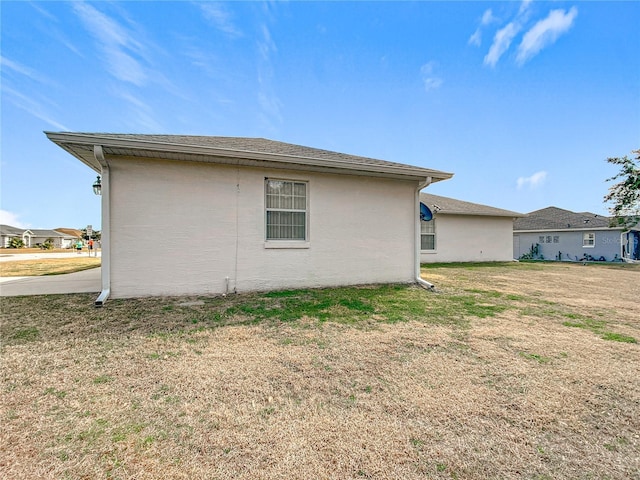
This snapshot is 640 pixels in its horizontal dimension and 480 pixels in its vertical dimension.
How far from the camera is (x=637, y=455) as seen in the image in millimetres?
1798

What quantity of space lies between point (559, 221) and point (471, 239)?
45.3 ft

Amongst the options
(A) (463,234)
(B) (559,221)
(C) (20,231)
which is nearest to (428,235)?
(A) (463,234)

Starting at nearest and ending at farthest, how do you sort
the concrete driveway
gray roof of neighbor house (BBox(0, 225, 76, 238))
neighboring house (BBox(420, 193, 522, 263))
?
the concrete driveway
neighboring house (BBox(420, 193, 522, 263))
gray roof of neighbor house (BBox(0, 225, 76, 238))

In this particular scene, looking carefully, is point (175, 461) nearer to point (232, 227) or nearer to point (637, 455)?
point (637, 455)

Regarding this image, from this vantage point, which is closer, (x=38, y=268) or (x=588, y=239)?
(x=38, y=268)

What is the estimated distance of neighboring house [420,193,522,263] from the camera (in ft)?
49.5

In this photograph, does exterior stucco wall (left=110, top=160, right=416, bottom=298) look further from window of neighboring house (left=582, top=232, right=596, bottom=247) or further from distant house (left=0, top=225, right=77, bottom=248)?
distant house (left=0, top=225, right=77, bottom=248)

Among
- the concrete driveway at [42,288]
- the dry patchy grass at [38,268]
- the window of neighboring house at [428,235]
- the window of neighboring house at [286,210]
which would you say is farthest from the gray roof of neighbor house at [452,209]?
the dry patchy grass at [38,268]

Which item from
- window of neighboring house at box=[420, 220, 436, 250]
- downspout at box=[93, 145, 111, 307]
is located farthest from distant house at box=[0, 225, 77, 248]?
window of neighboring house at box=[420, 220, 436, 250]

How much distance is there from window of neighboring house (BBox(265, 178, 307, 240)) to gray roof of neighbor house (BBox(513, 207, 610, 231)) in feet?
76.3

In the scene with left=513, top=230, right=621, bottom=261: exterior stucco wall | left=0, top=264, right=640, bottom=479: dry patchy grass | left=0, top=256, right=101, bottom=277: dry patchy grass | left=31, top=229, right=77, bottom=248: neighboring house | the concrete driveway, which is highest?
left=31, top=229, right=77, bottom=248: neighboring house

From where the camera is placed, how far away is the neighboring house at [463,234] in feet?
49.5

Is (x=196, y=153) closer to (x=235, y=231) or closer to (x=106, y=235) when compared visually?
(x=235, y=231)

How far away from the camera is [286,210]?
6.70m
